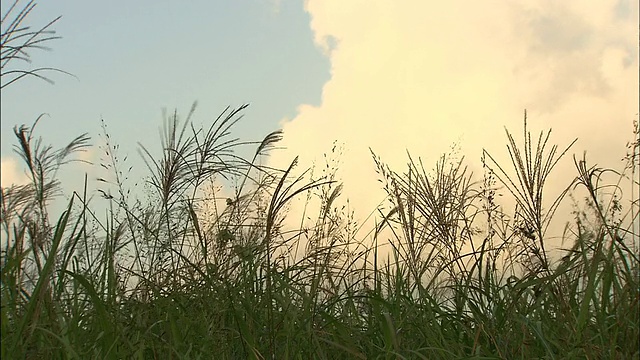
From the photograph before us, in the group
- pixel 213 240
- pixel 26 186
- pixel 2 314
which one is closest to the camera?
pixel 2 314

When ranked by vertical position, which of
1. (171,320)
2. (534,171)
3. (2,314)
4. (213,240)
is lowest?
(2,314)

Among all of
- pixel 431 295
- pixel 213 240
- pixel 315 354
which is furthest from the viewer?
pixel 213 240

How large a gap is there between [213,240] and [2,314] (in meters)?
1.45

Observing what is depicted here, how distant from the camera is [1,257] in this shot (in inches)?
82.7

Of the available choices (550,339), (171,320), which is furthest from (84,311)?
(550,339)

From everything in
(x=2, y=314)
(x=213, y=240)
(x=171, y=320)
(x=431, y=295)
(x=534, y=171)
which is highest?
(x=534, y=171)

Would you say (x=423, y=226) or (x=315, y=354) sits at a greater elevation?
(x=423, y=226)

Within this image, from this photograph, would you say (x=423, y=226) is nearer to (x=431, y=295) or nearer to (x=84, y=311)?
(x=431, y=295)

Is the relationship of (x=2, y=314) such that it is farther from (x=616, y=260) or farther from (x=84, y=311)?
(x=616, y=260)

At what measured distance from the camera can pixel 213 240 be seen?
10.9 ft

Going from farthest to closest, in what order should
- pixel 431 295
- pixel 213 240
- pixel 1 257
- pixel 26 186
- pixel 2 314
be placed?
pixel 213 240 → pixel 431 295 → pixel 26 186 → pixel 1 257 → pixel 2 314

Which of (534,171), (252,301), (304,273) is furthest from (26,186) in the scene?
(534,171)

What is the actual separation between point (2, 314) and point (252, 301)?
115 cm

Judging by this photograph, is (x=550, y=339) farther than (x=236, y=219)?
No
